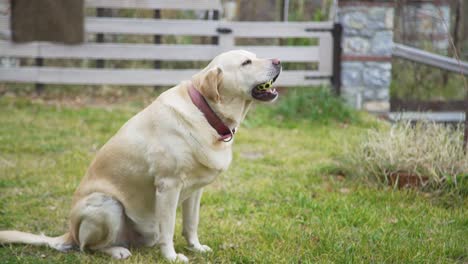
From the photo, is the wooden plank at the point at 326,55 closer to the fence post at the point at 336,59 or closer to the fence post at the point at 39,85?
the fence post at the point at 336,59

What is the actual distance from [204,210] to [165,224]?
1234 millimetres

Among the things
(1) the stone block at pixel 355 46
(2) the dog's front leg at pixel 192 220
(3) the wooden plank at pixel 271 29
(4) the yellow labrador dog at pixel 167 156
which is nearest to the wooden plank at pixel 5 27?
(3) the wooden plank at pixel 271 29

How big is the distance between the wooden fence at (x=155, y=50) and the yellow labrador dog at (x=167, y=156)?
5.68 meters

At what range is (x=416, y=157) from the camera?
4.81m

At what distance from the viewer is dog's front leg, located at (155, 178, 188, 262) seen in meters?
3.17

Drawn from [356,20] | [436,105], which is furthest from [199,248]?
[436,105]

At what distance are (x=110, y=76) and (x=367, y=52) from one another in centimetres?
396

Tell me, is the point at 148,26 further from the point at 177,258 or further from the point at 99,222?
the point at 177,258

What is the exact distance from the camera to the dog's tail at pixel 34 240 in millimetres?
3461

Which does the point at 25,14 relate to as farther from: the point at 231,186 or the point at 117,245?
the point at 117,245

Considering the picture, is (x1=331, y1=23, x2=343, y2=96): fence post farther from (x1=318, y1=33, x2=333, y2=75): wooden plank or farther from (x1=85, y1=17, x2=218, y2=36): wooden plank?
(x1=85, y1=17, x2=218, y2=36): wooden plank

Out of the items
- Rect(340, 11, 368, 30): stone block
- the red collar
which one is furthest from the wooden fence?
the red collar

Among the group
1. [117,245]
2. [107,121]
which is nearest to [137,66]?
[107,121]

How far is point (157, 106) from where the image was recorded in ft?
10.9
